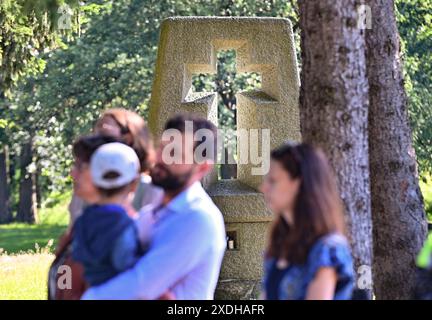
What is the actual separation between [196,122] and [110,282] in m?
0.76

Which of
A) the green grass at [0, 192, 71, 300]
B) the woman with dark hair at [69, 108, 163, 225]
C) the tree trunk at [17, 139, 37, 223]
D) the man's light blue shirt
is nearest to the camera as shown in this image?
the man's light blue shirt

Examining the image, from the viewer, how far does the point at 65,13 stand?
26.6 ft

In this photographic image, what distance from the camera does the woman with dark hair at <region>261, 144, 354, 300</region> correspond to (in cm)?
344

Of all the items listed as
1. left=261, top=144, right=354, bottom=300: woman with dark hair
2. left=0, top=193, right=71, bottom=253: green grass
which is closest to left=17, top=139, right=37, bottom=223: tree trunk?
left=0, top=193, right=71, bottom=253: green grass

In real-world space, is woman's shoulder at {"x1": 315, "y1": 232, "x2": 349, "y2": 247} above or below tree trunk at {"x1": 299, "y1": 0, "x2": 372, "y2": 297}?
below

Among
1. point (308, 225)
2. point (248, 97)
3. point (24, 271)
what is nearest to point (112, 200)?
point (308, 225)

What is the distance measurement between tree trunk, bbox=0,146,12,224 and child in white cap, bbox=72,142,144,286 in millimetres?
28403

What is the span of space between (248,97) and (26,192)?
75.1ft

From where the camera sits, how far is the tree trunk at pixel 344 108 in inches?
206

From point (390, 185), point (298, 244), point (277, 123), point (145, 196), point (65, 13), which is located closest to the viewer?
point (298, 244)

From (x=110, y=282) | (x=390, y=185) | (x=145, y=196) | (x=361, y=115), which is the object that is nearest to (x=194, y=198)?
(x=110, y=282)

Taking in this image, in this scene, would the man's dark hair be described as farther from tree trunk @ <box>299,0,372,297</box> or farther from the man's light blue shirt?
tree trunk @ <box>299,0,372,297</box>

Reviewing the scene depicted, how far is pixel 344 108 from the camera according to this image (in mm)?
5223
